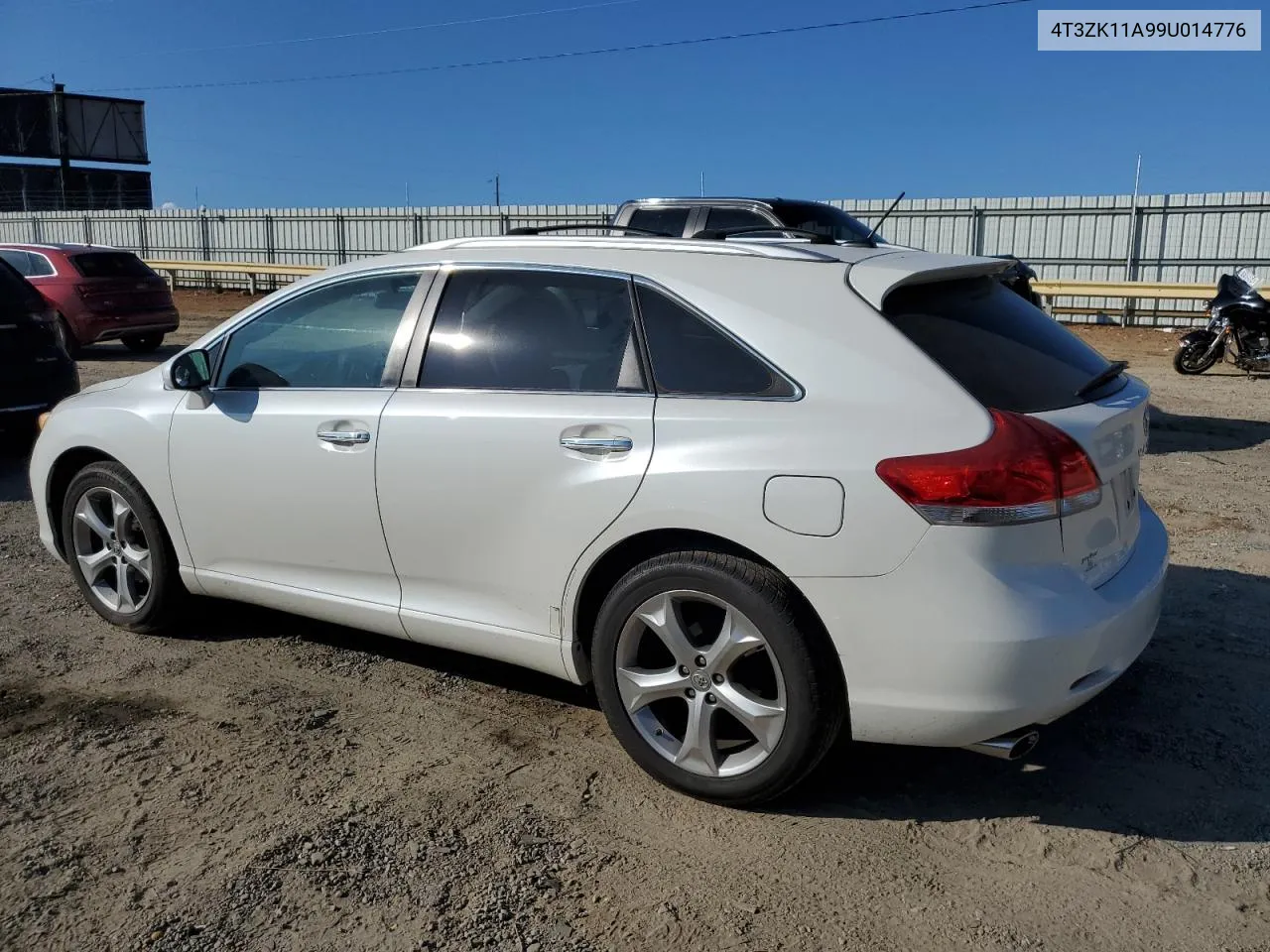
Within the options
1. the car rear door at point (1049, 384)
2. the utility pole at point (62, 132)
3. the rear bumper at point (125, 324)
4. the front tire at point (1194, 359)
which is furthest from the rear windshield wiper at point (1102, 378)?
the utility pole at point (62, 132)

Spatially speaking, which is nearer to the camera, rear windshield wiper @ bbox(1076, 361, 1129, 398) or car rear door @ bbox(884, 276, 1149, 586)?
car rear door @ bbox(884, 276, 1149, 586)

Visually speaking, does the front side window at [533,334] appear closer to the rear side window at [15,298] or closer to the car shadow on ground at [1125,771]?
the car shadow on ground at [1125,771]

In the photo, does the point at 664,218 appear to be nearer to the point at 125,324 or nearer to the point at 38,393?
the point at 38,393

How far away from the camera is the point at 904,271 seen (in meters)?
3.32

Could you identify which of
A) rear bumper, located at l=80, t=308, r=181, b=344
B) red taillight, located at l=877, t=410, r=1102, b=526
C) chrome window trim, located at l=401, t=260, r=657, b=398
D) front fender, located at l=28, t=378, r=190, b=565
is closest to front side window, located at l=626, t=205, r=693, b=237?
front fender, located at l=28, t=378, r=190, b=565

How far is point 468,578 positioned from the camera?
3717 millimetres

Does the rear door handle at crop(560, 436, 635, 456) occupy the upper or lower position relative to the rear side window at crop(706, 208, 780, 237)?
lower

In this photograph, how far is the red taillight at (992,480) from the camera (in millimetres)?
2861

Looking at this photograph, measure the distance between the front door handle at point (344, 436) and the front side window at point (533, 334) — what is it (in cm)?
27

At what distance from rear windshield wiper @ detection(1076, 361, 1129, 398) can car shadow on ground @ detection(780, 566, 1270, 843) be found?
46.5 inches

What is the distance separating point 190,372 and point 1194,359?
489 inches

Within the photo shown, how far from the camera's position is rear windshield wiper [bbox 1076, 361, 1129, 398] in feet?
11.0

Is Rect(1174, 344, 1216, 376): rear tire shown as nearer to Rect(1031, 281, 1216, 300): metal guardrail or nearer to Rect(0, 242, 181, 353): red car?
Rect(1031, 281, 1216, 300): metal guardrail

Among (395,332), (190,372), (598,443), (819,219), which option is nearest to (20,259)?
(819,219)
